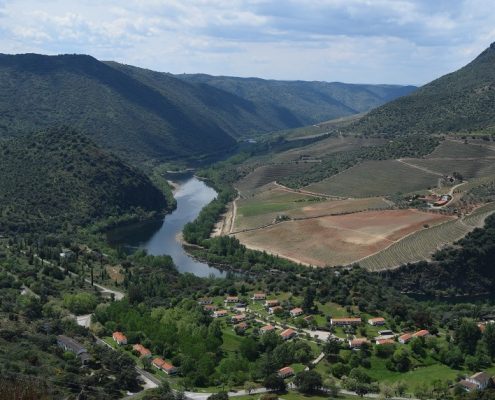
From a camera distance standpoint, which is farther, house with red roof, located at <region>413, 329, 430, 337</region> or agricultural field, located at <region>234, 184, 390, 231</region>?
agricultural field, located at <region>234, 184, 390, 231</region>

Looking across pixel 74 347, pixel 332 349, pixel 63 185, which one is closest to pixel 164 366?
pixel 74 347

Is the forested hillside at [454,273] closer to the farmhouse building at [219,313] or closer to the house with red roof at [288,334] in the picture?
the farmhouse building at [219,313]

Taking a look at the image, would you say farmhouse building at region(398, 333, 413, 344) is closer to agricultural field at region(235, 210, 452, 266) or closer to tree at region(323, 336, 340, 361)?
tree at region(323, 336, 340, 361)

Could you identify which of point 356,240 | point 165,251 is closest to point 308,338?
point 356,240

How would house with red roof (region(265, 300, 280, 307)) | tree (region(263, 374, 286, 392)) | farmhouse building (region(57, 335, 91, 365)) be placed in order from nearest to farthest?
tree (region(263, 374, 286, 392)) < farmhouse building (region(57, 335, 91, 365)) < house with red roof (region(265, 300, 280, 307))

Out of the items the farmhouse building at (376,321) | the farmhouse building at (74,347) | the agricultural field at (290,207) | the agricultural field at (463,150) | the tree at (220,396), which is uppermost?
the agricultural field at (463,150)

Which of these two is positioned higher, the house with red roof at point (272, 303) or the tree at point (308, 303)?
the tree at point (308, 303)

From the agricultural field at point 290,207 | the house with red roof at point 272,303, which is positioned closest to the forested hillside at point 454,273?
the house with red roof at point 272,303

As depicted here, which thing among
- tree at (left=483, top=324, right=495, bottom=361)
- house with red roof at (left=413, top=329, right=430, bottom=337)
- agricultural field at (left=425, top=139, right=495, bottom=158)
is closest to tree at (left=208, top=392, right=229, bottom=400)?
house with red roof at (left=413, top=329, right=430, bottom=337)
